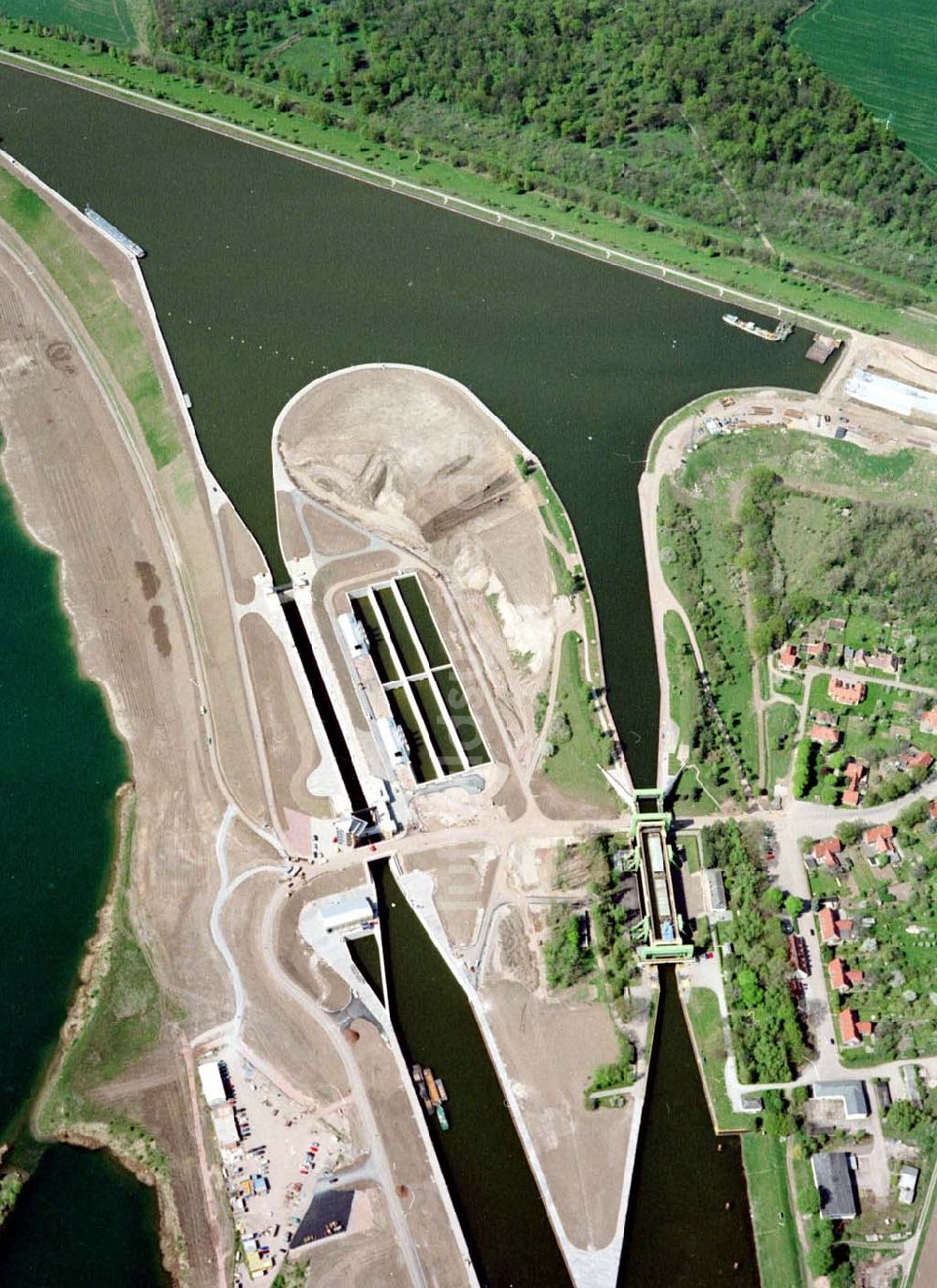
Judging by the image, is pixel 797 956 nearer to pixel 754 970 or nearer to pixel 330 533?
pixel 754 970

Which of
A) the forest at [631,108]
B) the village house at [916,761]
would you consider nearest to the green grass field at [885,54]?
the forest at [631,108]

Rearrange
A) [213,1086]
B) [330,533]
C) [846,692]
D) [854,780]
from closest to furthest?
[213,1086], [854,780], [846,692], [330,533]

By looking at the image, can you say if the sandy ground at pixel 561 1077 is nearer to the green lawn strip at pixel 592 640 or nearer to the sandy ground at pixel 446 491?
the sandy ground at pixel 446 491

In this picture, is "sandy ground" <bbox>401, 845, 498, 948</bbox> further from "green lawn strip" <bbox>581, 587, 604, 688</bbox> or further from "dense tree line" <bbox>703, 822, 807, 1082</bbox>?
"green lawn strip" <bbox>581, 587, 604, 688</bbox>

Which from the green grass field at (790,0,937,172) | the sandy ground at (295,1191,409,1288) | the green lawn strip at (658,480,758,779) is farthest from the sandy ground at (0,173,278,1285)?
the green grass field at (790,0,937,172)

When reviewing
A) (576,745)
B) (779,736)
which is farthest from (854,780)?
(576,745)

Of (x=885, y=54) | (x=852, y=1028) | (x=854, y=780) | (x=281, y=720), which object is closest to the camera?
(x=852, y=1028)
